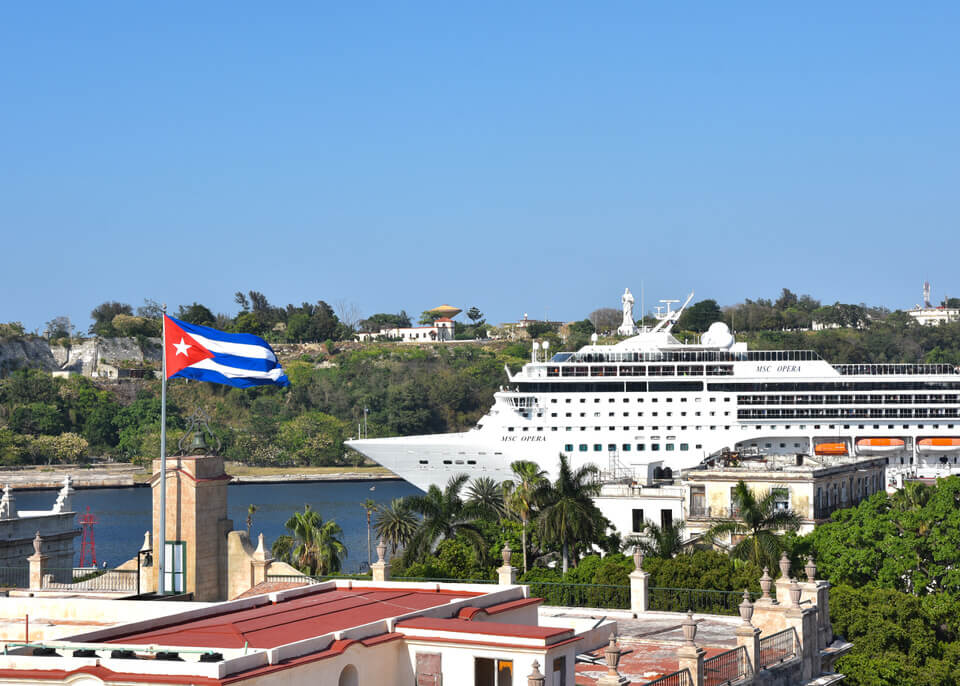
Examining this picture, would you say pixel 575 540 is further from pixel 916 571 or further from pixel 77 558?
pixel 77 558

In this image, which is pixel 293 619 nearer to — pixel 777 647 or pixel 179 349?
pixel 777 647

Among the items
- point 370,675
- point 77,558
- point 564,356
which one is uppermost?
point 564,356

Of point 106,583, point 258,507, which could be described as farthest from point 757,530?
point 258,507

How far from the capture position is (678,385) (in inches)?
3157

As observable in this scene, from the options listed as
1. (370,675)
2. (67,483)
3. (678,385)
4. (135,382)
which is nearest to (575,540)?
(67,483)

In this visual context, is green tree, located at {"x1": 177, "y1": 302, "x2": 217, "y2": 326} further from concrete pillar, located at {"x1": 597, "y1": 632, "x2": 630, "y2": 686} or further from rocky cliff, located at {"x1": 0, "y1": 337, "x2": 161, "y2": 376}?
concrete pillar, located at {"x1": 597, "y1": 632, "x2": 630, "y2": 686}

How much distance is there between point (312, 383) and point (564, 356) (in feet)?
258

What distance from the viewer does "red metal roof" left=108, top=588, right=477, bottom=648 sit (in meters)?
14.3

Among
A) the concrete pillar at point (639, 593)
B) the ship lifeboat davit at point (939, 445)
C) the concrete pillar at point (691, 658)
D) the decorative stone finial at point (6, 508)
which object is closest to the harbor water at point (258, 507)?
the decorative stone finial at point (6, 508)

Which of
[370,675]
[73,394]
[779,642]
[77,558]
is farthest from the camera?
[73,394]

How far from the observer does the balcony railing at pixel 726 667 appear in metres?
17.1

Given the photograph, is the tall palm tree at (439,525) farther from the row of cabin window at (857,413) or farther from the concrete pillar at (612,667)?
the row of cabin window at (857,413)

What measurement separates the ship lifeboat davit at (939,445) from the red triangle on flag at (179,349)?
208 feet

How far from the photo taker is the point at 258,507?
9625 centimetres
